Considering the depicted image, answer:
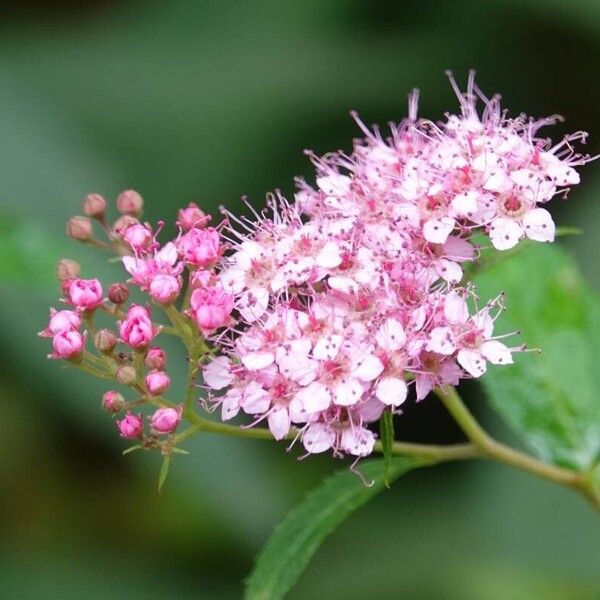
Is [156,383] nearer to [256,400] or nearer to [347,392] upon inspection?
[256,400]

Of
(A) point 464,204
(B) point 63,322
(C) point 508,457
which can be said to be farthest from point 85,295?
(C) point 508,457

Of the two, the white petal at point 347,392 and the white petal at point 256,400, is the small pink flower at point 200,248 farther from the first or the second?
the white petal at point 347,392

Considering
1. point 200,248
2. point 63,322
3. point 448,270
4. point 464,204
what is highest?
point 464,204

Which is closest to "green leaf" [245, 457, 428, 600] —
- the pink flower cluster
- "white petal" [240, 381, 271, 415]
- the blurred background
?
the pink flower cluster

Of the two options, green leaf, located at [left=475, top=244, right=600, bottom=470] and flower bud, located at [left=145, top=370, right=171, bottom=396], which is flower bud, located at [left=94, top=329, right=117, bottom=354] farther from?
green leaf, located at [left=475, top=244, right=600, bottom=470]

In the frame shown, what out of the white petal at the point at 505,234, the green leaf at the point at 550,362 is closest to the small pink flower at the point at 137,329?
the white petal at the point at 505,234

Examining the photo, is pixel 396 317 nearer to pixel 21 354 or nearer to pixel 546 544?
pixel 546 544
